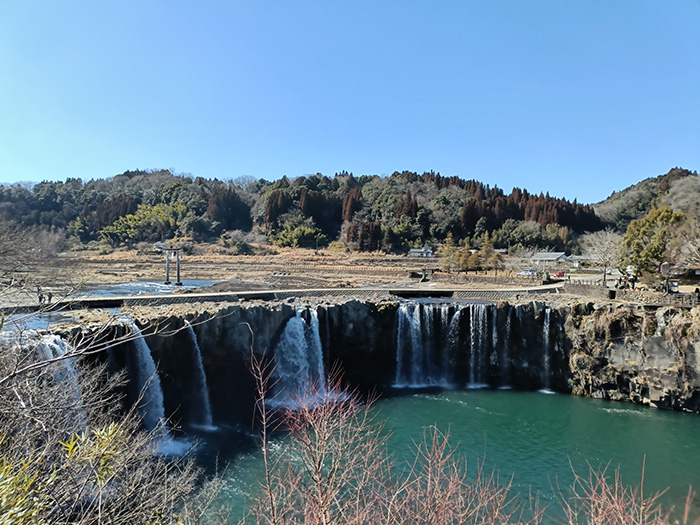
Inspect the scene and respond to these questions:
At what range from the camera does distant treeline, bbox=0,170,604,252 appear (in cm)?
7738

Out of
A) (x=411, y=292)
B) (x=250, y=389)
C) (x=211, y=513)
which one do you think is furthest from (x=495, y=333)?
(x=211, y=513)

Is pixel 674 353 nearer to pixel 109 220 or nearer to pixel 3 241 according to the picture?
pixel 3 241

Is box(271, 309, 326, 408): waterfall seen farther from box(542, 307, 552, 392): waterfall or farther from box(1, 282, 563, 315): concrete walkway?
box(542, 307, 552, 392): waterfall

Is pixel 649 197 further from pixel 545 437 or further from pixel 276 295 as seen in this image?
pixel 545 437

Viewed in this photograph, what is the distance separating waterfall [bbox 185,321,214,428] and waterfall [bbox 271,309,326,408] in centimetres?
415

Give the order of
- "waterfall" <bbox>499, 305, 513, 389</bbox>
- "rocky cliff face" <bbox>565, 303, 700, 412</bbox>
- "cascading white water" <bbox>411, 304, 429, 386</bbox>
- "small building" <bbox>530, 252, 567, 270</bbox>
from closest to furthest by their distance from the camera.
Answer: "rocky cliff face" <bbox>565, 303, 700, 412</bbox>
"waterfall" <bbox>499, 305, 513, 389</bbox>
"cascading white water" <bbox>411, 304, 429, 386</bbox>
"small building" <bbox>530, 252, 567, 270</bbox>

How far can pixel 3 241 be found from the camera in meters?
21.6

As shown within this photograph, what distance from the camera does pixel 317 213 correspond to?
304 ft

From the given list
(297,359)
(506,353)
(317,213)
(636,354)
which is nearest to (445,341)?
(506,353)

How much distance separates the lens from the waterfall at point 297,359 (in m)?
23.6

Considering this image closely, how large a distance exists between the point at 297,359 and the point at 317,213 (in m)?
70.5

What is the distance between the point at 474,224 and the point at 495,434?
63.1 m

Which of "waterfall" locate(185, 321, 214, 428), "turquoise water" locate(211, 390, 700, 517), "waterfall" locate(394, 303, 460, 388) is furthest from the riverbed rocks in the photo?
"turquoise water" locate(211, 390, 700, 517)

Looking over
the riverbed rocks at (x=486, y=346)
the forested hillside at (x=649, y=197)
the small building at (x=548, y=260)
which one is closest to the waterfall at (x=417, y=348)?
the riverbed rocks at (x=486, y=346)
